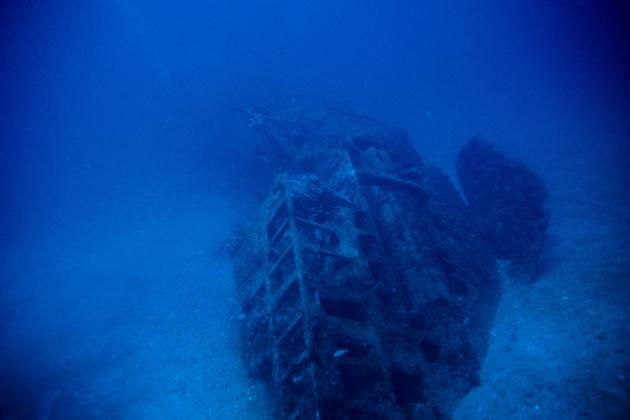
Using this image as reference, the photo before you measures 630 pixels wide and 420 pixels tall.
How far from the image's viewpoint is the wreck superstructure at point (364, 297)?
378cm

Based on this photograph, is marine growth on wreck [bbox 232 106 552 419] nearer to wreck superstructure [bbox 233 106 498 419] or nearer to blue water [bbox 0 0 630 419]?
wreck superstructure [bbox 233 106 498 419]

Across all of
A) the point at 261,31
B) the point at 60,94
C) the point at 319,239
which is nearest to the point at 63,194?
the point at 319,239

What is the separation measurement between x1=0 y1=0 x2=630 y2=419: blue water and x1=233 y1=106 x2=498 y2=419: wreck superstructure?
85 centimetres

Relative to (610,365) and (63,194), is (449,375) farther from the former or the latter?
Result: (63,194)

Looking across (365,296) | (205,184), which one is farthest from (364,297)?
(205,184)

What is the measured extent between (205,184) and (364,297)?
58.8ft

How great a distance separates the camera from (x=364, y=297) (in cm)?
469

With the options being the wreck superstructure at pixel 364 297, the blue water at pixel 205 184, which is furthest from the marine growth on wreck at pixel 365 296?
the blue water at pixel 205 184

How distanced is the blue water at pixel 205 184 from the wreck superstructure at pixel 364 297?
2.78ft

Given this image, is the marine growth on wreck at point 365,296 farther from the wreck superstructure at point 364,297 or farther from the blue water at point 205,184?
the blue water at point 205,184

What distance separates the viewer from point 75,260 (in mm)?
17328

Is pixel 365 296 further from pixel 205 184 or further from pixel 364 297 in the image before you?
pixel 205 184

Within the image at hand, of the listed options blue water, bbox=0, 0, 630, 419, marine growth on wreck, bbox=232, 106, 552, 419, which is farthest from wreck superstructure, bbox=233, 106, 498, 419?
blue water, bbox=0, 0, 630, 419

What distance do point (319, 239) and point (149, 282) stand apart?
30.1 ft
